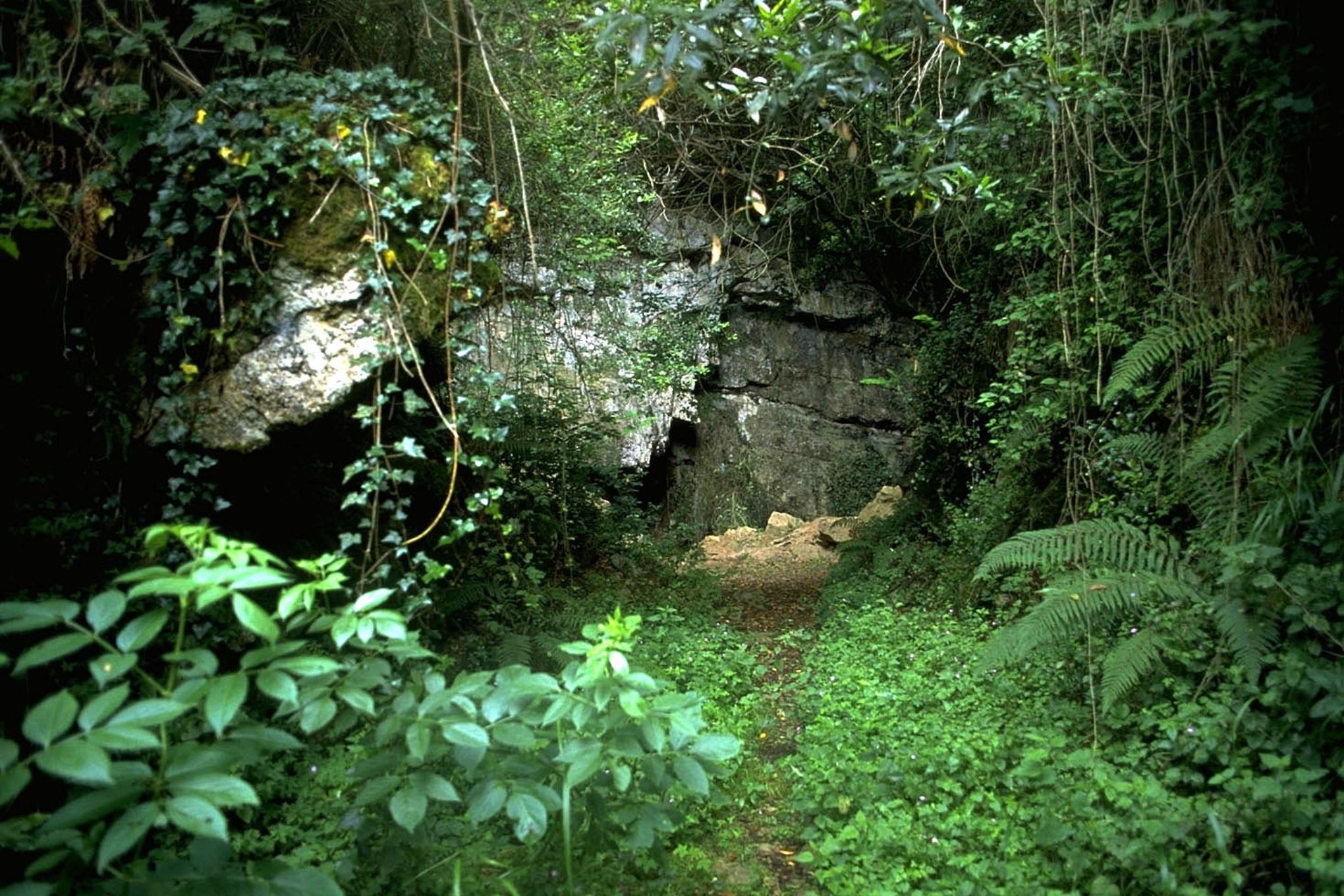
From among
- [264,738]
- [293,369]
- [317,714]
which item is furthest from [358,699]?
[293,369]

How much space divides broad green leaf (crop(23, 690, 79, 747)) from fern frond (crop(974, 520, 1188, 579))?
3700 mm

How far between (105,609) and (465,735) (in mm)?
824

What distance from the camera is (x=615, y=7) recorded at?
387 centimetres

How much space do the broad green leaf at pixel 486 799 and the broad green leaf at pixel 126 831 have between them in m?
0.75

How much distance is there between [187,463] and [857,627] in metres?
4.26

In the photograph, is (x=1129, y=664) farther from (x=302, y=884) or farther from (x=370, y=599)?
(x=302, y=884)

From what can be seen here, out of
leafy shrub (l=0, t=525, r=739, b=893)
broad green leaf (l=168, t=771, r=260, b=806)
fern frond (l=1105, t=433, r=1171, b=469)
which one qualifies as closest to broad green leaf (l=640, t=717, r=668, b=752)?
leafy shrub (l=0, t=525, r=739, b=893)

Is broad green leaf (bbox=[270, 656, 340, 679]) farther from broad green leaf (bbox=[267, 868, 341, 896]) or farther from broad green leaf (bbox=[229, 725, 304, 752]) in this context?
broad green leaf (bbox=[267, 868, 341, 896])

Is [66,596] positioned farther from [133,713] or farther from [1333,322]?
[1333,322]

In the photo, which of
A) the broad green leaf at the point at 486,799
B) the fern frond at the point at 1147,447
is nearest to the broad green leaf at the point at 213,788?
the broad green leaf at the point at 486,799

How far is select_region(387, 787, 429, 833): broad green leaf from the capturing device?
2116 millimetres

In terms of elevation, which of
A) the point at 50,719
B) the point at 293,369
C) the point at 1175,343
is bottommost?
the point at 50,719

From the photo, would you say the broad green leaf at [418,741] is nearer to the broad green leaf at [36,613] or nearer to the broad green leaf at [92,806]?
the broad green leaf at [92,806]

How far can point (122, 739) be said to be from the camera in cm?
168
